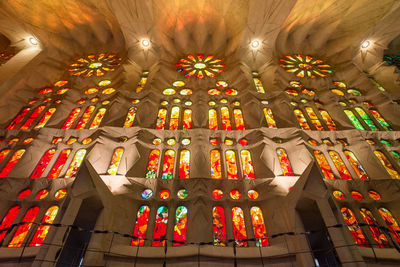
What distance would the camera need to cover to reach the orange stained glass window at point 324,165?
952cm

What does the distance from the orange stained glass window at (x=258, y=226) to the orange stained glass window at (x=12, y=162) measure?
31.3 feet

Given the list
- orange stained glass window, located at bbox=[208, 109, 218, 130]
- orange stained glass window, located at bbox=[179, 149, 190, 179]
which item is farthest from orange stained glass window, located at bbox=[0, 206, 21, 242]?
orange stained glass window, located at bbox=[208, 109, 218, 130]

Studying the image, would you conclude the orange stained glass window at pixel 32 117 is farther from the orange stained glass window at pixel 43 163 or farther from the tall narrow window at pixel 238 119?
the tall narrow window at pixel 238 119

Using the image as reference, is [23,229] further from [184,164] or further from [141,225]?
[184,164]

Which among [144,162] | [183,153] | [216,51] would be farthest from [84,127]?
[216,51]

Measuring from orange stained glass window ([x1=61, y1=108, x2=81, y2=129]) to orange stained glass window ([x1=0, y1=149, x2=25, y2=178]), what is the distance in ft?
6.93

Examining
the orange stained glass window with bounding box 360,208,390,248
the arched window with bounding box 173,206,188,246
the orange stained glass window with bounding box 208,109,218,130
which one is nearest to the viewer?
the orange stained glass window with bounding box 360,208,390,248

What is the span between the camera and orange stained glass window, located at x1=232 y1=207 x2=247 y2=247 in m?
7.68

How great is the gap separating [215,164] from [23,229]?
22.4 ft

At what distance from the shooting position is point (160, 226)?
794cm

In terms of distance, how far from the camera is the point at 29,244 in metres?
7.32

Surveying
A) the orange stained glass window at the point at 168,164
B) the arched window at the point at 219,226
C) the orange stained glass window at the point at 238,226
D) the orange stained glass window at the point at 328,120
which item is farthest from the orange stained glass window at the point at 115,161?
the orange stained glass window at the point at 328,120

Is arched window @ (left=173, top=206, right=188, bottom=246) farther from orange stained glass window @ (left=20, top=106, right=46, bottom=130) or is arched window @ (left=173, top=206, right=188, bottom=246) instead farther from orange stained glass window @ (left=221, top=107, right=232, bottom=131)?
orange stained glass window @ (left=20, top=106, right=46, bottom=130)

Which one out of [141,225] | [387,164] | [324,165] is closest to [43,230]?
[141,225]
